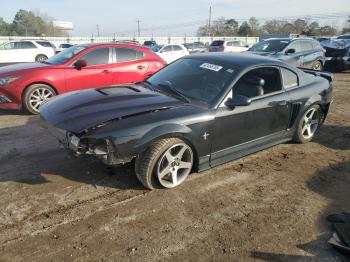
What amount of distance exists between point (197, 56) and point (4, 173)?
10.7 ft

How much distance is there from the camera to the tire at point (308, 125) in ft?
18.7

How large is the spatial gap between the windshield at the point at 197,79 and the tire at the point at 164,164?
2.47 feet

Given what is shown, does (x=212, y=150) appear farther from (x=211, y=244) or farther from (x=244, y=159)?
(x=211, y=244)

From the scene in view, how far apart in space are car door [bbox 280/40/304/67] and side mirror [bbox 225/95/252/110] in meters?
8.48

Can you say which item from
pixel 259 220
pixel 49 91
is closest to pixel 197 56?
pixel 259 220

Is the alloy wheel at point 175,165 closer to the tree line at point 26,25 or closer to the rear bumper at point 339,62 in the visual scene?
the rear bumper at point 339,62

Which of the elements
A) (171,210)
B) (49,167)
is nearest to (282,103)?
(171,210)

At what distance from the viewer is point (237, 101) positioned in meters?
4.32

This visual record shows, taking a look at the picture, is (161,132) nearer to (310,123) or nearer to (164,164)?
(164,164)

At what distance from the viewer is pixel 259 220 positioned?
367 cm

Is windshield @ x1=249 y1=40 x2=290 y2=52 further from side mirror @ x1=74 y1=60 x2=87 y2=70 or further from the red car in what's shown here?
side mirror @ x1=74 y1=60 x2=87 y2=70

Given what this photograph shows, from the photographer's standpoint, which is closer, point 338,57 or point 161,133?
point 161,133

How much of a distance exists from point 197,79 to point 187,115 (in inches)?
34.3

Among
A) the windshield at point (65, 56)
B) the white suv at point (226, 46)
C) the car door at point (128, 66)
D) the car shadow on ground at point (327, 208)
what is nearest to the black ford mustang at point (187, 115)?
the car shadow on ground at point (327, 208)
